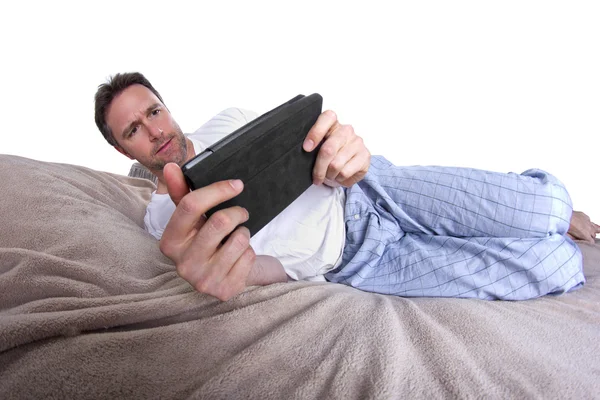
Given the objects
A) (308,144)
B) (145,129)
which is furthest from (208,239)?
(145,129)

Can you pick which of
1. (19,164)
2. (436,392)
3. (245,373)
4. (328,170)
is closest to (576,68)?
Result: (328,170)

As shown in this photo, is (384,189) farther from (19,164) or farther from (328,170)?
(19,164)

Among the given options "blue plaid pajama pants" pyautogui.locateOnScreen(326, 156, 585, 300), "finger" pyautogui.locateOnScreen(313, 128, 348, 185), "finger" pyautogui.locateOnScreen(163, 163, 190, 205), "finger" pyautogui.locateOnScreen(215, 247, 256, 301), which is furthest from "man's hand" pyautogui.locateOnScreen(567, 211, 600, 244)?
"finger" pyautogui.locateOnScreen(163, 163, 190, 205)

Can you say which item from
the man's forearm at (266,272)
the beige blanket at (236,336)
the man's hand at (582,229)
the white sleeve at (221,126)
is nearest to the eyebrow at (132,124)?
the white sleeve at (221,126)

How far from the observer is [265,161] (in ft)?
1.99

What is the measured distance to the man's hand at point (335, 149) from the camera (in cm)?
69

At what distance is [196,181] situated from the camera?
0.51m

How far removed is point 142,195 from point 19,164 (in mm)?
427

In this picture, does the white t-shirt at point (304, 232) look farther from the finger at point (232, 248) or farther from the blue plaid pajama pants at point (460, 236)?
the finger at point (232, 248)

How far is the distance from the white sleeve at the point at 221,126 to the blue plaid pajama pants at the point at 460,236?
47cm

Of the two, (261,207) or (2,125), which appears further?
(2,125)

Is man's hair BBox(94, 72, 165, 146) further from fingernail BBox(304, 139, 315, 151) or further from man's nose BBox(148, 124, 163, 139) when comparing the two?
fingernail BBox(304, 139, 315, 151)

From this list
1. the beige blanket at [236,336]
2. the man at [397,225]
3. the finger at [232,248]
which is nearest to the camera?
the beige blanket at [236,336]

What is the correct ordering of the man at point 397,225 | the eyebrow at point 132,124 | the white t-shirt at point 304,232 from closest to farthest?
the man at point 397,225 < the white t-shirt at point 304,232 < the eyebrow at point 132,124
